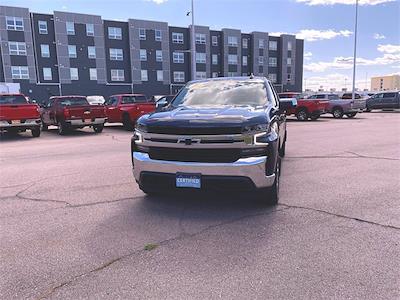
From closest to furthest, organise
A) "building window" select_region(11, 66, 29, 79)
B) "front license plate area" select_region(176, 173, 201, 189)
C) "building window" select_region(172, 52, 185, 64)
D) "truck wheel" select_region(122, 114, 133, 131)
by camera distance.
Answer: "front license plate area" select_region(176, 173, 201, 189) < "truck wheel" select_region(122, 114, 133, 131) < "building window" select_region(11, 66, 29, 79) < "building window" select_region(172, 52, 185, 64)

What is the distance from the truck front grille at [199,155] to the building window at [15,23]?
5201 centimetres

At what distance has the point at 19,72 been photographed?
48.2 metres

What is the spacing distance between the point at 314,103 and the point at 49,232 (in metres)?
21.1

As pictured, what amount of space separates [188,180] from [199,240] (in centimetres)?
84

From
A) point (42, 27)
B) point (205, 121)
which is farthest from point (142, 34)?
point (205, 121)

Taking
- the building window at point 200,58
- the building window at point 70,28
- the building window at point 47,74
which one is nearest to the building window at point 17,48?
Result: the building window at point 47,74

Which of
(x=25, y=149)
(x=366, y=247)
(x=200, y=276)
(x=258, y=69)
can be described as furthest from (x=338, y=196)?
(x=258, y=69)

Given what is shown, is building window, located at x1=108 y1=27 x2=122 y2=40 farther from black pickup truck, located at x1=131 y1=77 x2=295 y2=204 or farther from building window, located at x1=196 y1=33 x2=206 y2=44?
black pickup truck, located at x1=131 y1=77 x2=295 y2=204

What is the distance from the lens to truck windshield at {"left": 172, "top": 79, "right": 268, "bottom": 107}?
5758 mm

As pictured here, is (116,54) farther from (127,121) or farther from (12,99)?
(12,99)

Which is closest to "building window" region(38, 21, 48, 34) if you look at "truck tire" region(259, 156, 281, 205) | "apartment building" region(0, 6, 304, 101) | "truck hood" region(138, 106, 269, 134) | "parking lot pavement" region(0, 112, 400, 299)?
"apartment building" region(0, 6, 304, 101)

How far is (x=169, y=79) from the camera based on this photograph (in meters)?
58.7

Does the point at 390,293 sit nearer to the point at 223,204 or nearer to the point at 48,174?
the point at 223,204

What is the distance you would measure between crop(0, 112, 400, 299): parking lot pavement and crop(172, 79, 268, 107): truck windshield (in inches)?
61.3
